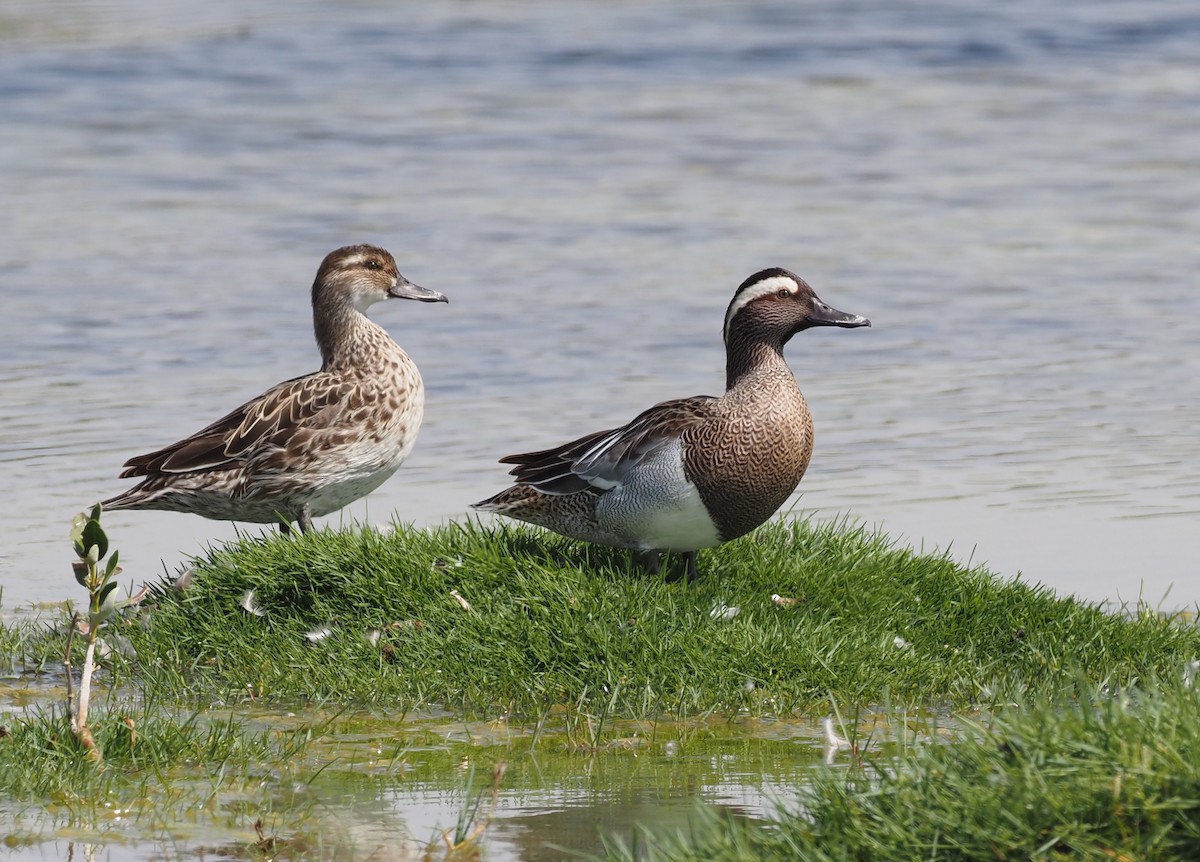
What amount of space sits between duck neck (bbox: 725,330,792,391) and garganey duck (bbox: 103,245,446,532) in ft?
5.46

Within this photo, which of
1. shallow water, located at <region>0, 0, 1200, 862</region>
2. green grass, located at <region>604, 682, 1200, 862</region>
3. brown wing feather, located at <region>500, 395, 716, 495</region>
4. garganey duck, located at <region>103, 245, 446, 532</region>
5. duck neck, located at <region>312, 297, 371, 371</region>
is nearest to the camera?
green grass, located at <region>604, 682, 1200, 862</region>

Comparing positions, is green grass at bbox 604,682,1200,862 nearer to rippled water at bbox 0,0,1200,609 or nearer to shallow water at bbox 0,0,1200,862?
shallow water at bbox 0,0,1200,862

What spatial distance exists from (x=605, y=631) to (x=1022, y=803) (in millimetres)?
2763

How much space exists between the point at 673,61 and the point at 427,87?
3621mm

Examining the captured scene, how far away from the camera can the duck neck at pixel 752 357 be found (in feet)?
26.2

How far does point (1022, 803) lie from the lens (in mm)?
4633

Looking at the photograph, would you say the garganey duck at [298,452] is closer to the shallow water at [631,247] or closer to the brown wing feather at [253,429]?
the brown wing feather at [253,429]

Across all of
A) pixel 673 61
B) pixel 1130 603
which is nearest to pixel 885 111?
pixel 673 61

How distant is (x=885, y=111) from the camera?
23016 mm

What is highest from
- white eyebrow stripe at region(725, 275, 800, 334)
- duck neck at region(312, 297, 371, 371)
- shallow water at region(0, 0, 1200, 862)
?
white eyebrow stripe at region(725, 275, 800, 334)

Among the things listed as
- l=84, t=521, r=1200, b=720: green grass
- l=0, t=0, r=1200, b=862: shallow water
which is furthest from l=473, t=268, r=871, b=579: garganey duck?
l=0, t=0, r=1200, b=862: shallow water

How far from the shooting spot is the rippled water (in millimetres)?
10633

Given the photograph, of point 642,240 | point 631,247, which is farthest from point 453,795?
point 642,240

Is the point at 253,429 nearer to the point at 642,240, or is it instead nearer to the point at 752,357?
the point at 752,357
